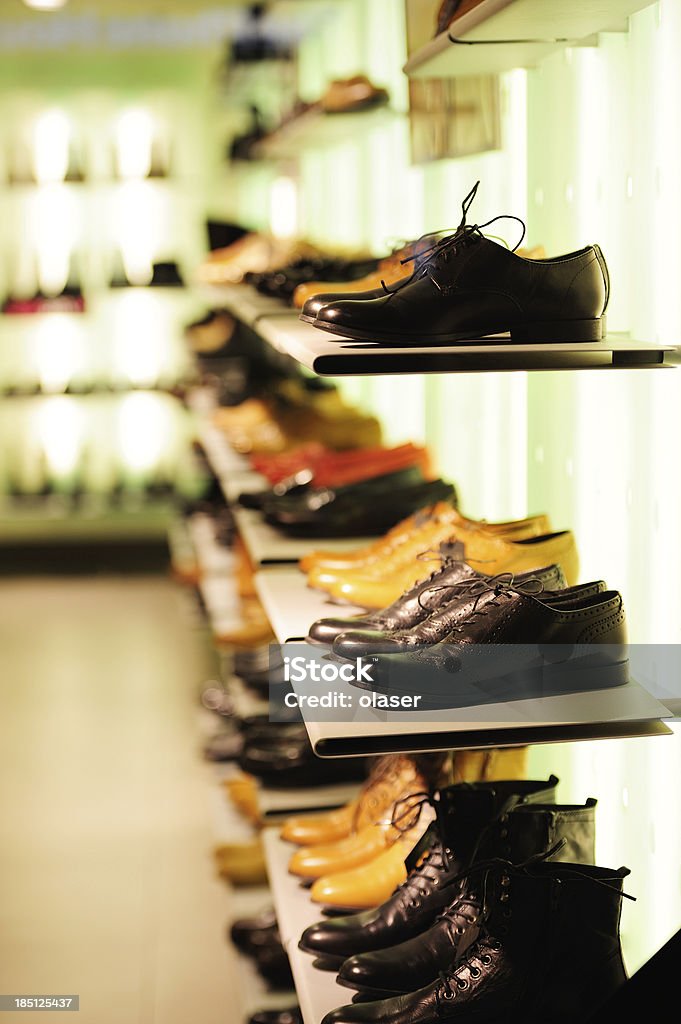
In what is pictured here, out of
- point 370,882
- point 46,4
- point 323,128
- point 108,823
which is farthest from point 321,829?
point 46,4

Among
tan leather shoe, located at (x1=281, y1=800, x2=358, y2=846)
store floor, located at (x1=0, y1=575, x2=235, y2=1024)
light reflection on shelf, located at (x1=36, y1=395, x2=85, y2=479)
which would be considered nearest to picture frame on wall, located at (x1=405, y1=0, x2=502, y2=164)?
tan leather shoe, located at (x1=281, y1=800, x2=358, y2=846)

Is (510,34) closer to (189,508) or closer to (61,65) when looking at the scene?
(189,508)

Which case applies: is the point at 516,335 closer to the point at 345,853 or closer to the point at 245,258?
the point at 345,853

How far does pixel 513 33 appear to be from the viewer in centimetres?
169

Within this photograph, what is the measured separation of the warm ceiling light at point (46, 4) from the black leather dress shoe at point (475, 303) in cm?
480

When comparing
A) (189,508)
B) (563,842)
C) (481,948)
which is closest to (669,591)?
(563,842)

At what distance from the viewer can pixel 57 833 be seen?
3.39 meters

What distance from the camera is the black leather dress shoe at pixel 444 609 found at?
1496 millimetres

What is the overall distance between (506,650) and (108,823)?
2.24 metres

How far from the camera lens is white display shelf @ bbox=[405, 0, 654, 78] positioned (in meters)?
1.52

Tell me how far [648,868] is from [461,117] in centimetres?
133

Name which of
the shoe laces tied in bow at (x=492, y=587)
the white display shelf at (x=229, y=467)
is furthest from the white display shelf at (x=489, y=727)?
the white display shelf at (x=229, y=467)

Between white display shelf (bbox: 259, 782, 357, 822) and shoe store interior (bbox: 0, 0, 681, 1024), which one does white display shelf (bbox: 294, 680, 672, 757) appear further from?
white display shelf (bbox: 259, 782, 357, 822)

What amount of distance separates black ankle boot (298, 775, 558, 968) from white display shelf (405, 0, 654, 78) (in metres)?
0.96
